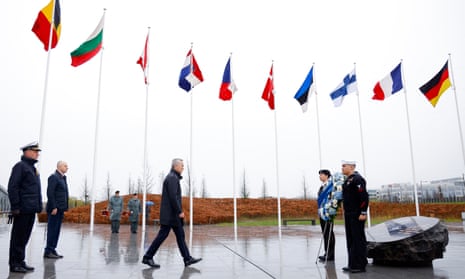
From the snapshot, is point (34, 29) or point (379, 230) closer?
point (379, 230)

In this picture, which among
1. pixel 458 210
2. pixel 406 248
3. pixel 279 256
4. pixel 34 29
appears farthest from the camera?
pixel 458 210

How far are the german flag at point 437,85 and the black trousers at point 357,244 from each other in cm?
1061

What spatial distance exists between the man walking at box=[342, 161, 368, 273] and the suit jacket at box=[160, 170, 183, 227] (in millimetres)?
3215

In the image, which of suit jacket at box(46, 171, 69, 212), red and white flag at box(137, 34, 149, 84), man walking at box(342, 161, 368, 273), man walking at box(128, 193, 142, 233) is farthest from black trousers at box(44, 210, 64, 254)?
man walking at box(128, 193, 142, 233)

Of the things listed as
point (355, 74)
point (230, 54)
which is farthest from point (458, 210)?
point (230, 54)

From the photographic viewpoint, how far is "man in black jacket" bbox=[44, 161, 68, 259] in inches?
301

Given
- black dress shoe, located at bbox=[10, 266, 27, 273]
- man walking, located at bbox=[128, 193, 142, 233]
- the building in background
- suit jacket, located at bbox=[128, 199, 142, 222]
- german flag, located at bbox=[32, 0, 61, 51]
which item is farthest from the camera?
the building in background

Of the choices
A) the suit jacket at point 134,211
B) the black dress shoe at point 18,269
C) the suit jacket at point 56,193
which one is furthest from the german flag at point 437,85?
the black dress shoe at point 18,269

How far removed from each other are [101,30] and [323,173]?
972 cm

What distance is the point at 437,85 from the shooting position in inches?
587

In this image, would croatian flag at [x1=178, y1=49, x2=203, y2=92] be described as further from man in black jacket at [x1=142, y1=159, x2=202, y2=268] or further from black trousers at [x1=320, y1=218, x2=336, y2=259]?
black trousers at [x1=320, y1=218, x2=336, y2=259]

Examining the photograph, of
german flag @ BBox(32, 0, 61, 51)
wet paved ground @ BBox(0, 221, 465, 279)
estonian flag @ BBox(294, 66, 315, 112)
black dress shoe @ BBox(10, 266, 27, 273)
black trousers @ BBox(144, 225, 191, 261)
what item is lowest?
wet paved ground @ BBox(0, 221, 465, 279)

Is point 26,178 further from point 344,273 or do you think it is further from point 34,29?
point 34,29

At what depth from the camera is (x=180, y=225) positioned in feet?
23.1
